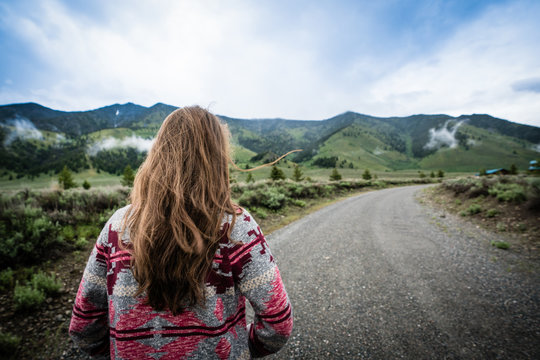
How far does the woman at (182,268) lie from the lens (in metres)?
1.08

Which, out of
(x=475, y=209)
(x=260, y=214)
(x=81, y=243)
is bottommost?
(x=260, y=214)

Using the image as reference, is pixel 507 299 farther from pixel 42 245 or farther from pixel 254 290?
pixel 42 245

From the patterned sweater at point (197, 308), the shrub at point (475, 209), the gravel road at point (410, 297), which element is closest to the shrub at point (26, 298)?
the patterned sweater at point (197, 308)

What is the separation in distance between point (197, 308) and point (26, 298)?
382cm

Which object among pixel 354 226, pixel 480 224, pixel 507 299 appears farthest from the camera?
pixel 354 226

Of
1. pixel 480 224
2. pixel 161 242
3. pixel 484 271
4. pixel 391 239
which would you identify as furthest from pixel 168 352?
pixel 480 224

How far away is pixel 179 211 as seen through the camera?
43.4 inches

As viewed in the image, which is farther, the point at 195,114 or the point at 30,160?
the point at 30,160

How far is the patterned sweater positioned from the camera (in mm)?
1127

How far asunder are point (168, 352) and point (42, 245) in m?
5.34

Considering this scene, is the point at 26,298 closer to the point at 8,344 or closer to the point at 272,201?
the point at 8,344

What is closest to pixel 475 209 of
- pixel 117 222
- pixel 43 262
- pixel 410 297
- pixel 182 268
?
pixel 410 297

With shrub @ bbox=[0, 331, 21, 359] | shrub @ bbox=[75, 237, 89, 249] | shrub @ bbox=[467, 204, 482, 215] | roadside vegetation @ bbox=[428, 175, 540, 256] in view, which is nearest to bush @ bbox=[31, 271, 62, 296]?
shrub @ bbox=[0, 331, 21, 359]

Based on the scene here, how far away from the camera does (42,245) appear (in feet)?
14.5
